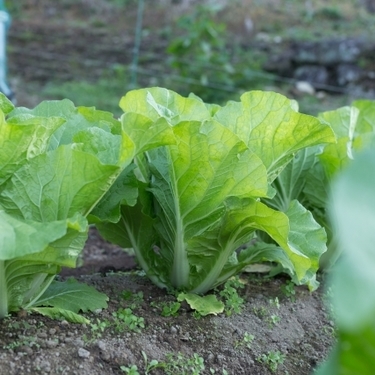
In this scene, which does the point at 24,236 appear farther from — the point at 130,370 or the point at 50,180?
the point at 130,370

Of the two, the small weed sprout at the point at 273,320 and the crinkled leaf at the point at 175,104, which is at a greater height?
the crinkled leaf at the point at 175,104

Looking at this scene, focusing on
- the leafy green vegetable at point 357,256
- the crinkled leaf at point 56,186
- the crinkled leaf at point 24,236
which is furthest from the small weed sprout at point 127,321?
the leafy green vegetable at point 357,256

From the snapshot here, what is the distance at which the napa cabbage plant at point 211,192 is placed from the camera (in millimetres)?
2080

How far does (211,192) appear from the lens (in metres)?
2.16

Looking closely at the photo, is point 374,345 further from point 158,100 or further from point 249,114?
point 158,100

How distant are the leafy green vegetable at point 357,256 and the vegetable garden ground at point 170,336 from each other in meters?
1.16

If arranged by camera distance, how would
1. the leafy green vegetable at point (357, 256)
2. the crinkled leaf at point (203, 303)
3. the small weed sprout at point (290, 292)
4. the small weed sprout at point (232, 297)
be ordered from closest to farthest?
the leafy green vegetable at point (357, 256), the crinkled leaf at point (203, 303), the small weed sprout at point (232, 297), the small weed sprout at point (290, 292)

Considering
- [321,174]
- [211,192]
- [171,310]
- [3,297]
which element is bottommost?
[171,310]

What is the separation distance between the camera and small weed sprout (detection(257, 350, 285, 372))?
2162 millimetres

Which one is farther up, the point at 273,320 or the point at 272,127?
the point at 272,127

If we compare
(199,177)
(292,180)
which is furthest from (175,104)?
(292,180)

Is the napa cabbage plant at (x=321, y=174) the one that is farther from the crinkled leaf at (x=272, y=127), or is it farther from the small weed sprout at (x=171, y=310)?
the small weed sprout at (x=171, y=310)

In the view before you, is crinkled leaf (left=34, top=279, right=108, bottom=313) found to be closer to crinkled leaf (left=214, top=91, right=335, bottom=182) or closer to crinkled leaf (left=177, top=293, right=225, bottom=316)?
crinkled leaf (left=177, top=293, right=225, bottom=316)

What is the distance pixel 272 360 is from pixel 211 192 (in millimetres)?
638
